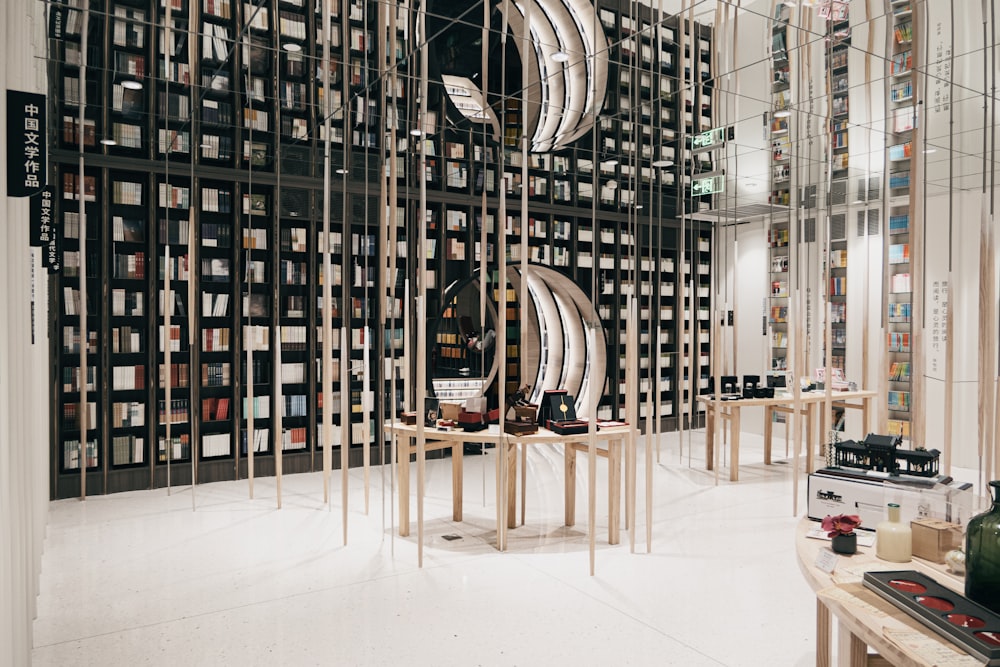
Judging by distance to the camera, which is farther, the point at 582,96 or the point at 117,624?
the point at 582,96

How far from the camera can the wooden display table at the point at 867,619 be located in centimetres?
133

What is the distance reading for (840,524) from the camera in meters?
1.93

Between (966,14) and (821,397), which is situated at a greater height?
(966,14)

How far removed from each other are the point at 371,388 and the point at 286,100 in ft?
8.68

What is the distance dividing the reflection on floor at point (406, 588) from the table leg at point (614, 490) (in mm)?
109

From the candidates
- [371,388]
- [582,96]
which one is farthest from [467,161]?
[582,96]

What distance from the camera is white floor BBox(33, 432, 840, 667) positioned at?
2.78m

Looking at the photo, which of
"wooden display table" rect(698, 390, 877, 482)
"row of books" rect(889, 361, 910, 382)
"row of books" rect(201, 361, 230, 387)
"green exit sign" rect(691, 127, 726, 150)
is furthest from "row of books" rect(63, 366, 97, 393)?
"row of books" rect(889, 361, 910, 382)

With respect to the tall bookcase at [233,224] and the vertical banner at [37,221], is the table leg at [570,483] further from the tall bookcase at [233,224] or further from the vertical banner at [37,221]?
the vertical banner at [37,221]

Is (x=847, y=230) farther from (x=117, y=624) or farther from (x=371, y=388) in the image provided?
(x=117, y=624)

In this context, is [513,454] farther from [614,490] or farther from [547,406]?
[614,490]

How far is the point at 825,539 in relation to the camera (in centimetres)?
203

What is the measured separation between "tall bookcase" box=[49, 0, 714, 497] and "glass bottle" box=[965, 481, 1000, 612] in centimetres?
309

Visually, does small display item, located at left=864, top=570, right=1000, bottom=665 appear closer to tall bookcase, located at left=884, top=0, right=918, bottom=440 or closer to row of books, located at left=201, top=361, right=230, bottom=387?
tall bookcase, located at left=884, top=0, right=918, bottom=440
